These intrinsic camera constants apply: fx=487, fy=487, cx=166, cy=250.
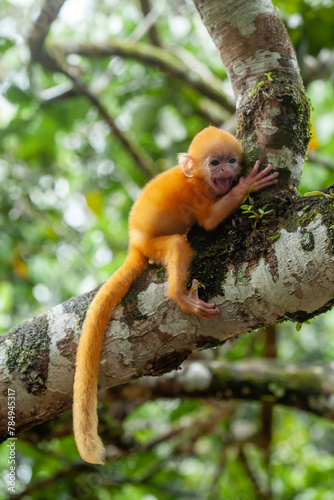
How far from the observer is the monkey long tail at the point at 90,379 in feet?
5.87

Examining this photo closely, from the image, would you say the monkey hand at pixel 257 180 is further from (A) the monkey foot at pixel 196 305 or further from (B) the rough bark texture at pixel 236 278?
(A) the monkey foot at pixel 196 305

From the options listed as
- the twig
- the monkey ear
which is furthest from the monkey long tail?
the twig

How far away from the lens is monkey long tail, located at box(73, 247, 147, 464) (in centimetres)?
179

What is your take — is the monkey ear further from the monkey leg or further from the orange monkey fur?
the monkey leg

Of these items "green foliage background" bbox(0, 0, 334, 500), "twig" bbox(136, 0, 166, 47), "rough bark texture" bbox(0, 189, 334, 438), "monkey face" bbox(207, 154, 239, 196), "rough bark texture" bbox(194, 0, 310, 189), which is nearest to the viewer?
"rough bark texture" bbox(0, 189, 334, 438)

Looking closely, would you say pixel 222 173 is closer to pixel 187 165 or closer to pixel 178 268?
pixel 187 165

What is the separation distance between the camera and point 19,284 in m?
5.06

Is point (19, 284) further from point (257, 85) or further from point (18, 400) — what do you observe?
point (257, 85)

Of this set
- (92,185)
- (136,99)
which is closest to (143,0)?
(136,99)

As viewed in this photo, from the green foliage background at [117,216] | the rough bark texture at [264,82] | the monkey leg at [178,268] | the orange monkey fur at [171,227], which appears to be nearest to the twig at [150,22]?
the green foliage background at [117,216]

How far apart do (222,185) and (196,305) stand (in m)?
0.75

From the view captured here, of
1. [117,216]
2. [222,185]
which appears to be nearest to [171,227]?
[222,185]

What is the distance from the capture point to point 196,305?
1.72 meters

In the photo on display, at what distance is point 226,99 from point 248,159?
3153 millimetres
